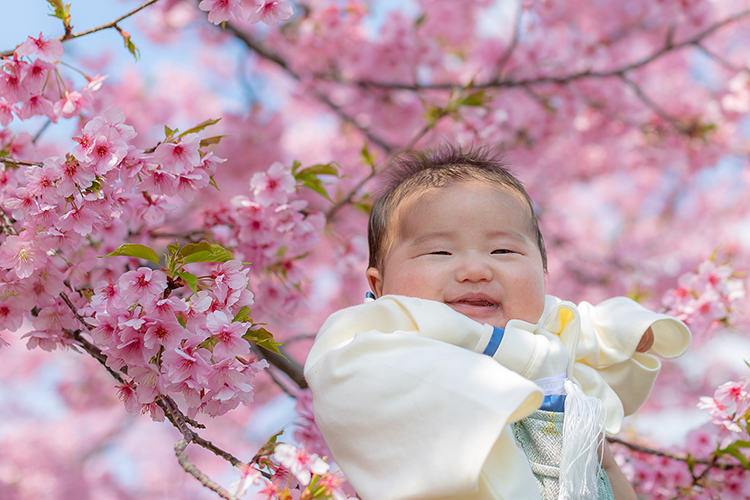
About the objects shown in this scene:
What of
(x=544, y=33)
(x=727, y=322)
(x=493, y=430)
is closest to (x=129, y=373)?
(x=493, y=430)

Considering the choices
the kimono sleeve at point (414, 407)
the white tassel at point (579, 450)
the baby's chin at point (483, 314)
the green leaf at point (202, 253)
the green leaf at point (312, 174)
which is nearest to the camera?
the kimono sleeve at point (414, 407)

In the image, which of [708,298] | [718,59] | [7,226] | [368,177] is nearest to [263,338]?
[7,226]

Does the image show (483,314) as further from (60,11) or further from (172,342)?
(60,11)

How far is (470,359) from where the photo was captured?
40.3 inches

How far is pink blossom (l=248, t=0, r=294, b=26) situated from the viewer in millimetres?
1515

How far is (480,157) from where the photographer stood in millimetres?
1771

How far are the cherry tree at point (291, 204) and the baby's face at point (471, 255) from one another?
0.41 metres

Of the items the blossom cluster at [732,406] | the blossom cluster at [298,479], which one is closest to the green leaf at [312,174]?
the blossom cluster at [298,479]

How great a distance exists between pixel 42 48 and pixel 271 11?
0.60 m

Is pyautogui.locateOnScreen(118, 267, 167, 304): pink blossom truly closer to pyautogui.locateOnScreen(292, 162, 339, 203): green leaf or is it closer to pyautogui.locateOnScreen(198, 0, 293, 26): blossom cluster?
pyautogui.locateOnScreen(198, 0, 293, 26): blossom cluster

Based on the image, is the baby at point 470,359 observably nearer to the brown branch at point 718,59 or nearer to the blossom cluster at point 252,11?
the blossom cluster at point 252,11

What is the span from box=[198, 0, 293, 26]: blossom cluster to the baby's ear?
28.9 inches

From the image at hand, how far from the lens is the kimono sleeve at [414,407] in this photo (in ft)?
3.05

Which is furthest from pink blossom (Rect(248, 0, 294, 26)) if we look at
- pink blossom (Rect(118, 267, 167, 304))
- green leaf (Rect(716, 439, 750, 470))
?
green leaf (Rect(716, 439, 750, 470))
